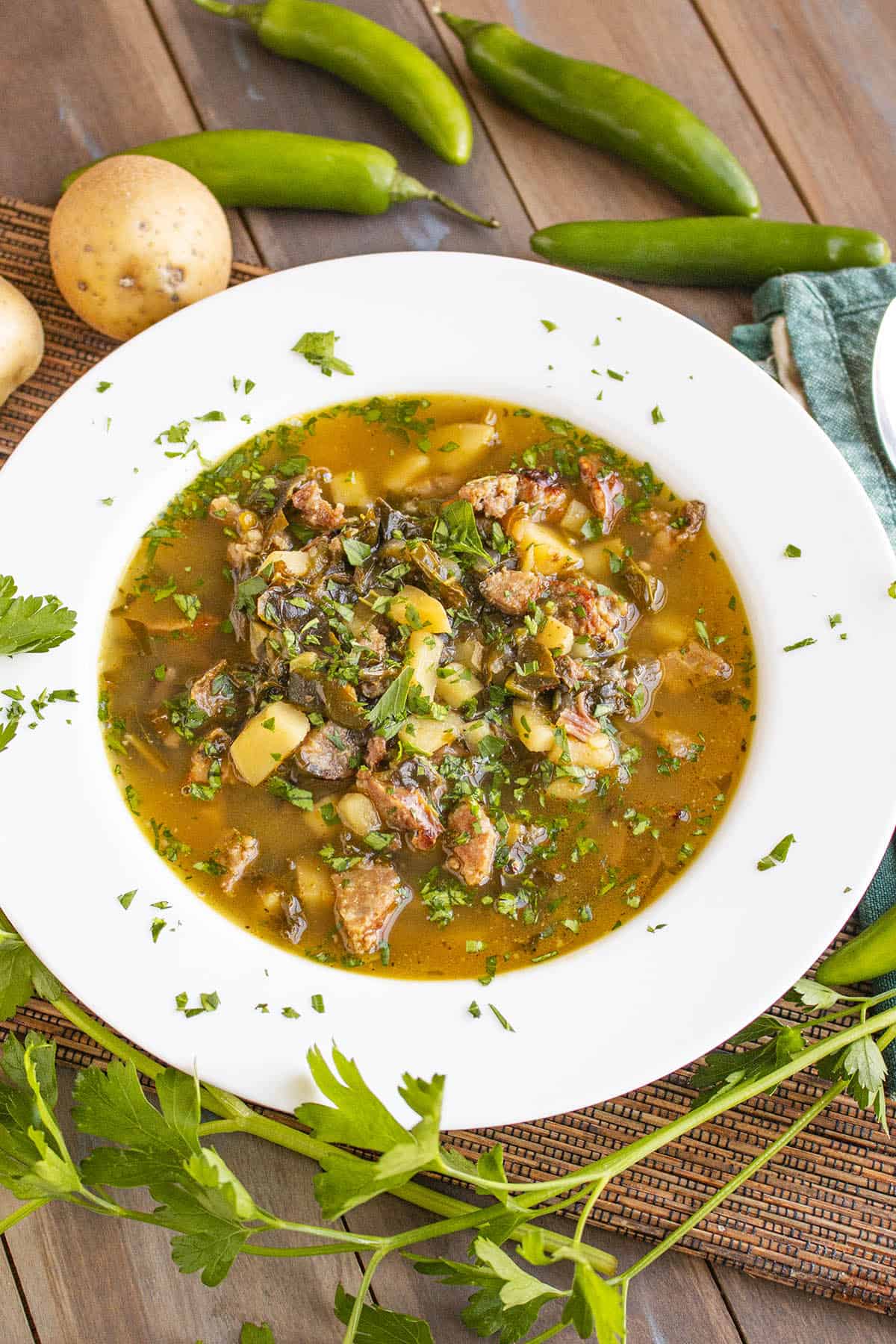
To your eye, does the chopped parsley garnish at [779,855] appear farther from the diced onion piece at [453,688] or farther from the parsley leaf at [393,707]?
the parsley leaf at [393,707]

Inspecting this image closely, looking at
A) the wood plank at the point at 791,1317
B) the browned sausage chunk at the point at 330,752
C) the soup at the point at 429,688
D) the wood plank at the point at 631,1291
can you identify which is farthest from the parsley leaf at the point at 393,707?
the wood plank at the point at 791,1317

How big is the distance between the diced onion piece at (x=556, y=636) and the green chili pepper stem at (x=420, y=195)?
209 centimetres

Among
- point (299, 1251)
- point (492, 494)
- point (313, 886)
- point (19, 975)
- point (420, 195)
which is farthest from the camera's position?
point (420, 195)

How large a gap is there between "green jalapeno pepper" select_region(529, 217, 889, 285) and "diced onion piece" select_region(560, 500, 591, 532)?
1286 mm

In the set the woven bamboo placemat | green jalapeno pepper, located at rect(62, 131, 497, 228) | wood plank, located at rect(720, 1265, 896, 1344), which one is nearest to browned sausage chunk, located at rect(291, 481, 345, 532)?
green jalapeno pepper, located at rect(62, 131, 497, 228)

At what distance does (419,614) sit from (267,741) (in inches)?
29.8

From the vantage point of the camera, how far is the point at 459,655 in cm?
451

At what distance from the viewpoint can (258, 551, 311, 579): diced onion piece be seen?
4414mm

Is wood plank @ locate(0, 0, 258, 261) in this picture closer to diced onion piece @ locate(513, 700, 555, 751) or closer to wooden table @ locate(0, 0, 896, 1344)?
wooden table @ locate(0, 0, 896, 1344)

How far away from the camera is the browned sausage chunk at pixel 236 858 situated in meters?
4.25

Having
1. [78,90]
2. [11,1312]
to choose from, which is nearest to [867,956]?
[11,1312]

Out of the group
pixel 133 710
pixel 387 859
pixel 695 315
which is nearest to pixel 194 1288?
pixel 387 859

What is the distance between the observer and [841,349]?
16.5 feet

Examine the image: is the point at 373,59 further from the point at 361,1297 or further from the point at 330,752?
the point at 361,1297
